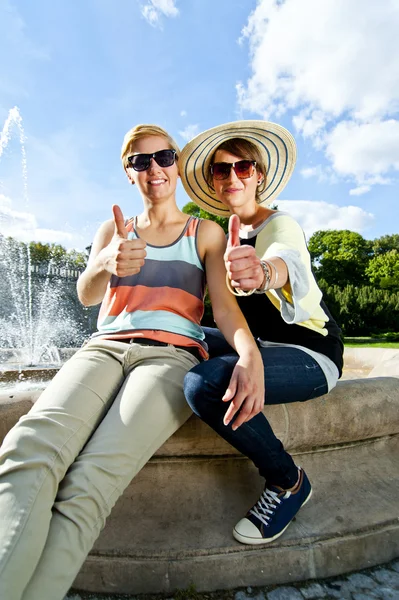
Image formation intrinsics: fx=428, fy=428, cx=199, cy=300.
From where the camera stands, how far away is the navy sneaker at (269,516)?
1810mm

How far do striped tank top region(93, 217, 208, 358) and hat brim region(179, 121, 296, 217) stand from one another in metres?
0.60

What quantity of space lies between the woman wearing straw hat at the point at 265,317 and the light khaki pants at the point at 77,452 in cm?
20

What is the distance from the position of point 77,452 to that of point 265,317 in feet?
3.92

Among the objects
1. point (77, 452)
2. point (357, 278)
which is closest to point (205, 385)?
point (77, 452)

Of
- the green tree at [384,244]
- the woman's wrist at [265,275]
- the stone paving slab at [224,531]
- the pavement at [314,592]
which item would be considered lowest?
the pavement at [314,592]

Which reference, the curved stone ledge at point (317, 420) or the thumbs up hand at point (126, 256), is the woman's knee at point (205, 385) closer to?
the curved stone ledge at point (317, 420)

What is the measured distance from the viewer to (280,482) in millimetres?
1882

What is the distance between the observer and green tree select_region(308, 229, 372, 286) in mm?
49331

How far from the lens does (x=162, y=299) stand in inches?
80.0

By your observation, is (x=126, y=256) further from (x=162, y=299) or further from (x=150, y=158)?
(x=150, y=158)

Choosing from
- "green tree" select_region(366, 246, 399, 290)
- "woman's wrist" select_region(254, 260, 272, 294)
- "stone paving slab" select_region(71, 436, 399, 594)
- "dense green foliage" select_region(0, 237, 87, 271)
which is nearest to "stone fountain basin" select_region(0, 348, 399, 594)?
"stone paving slab" select_region(71, 436, 399, 594)

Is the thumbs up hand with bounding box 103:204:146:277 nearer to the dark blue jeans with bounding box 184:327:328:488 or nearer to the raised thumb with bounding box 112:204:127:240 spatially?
the raised thumb with bounding box 112:204:127:240

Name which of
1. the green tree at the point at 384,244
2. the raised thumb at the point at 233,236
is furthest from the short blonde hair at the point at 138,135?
the green tree at the point at 384,244

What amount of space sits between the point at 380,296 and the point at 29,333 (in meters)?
21.4
